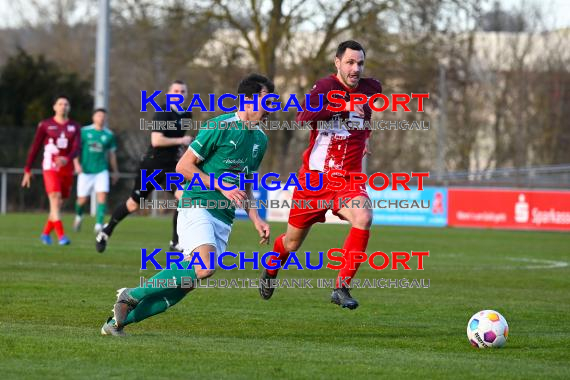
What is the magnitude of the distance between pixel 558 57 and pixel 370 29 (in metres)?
12.9

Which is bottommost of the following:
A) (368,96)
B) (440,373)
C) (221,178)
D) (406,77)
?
(440,373)

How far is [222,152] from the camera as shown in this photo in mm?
7398

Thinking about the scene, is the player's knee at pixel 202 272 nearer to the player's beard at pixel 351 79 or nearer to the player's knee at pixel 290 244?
the player's knee at pixel 290 244

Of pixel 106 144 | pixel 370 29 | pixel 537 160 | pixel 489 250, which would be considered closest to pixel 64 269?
pixel 106 144

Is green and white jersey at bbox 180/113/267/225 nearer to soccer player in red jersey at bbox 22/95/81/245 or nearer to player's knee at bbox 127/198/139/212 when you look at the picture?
player's knee at bbox 127/198/139/212

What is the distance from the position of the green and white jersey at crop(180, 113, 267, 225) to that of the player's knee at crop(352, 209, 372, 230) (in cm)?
156

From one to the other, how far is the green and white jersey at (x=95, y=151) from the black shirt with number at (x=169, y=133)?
4759 mm

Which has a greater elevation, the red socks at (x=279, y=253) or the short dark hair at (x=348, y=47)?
the short dark hair at (x=348, y=47)

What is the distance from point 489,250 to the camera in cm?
1902

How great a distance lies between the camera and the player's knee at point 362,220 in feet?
28.9

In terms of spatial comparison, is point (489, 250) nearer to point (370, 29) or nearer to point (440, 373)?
point (440, 373)

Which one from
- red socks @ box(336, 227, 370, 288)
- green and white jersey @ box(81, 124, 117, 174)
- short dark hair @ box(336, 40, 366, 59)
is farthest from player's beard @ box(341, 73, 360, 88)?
green and white jersey @ box(81, 124, 117, 174)

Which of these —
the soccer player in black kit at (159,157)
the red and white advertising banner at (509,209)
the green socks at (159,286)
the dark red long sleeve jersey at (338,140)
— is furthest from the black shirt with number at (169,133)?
the red and white advertising banner at (509,209)

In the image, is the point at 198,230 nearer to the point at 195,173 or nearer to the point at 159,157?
the point at 195,173
